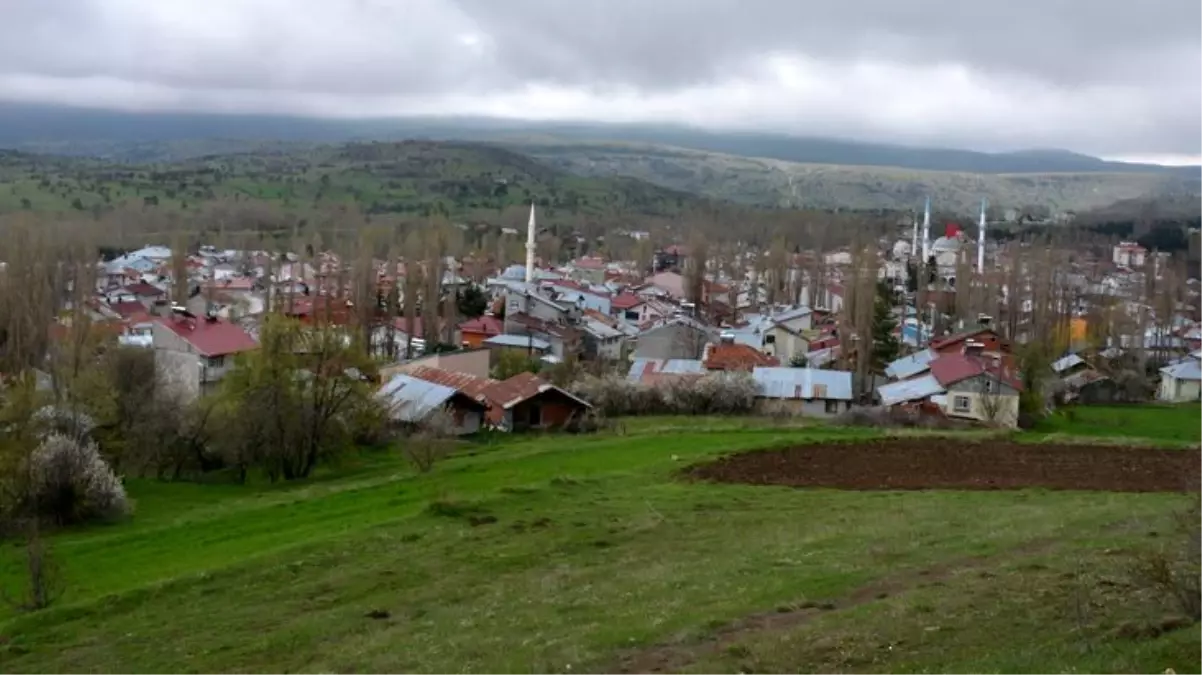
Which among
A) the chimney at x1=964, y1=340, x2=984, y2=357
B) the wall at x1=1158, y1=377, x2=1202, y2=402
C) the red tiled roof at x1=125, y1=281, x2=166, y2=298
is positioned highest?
the chimney at x1=964, y1=340, x2=984, y2=357

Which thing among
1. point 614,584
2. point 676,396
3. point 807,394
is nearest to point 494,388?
point 676,396

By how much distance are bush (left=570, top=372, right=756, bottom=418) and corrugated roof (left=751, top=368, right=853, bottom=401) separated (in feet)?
3.21

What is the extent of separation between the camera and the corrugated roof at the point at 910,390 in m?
48.5

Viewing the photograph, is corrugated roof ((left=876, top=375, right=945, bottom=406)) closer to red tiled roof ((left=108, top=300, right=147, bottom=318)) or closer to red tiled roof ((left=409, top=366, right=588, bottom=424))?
red tiled roof ((left=409, top=366, right=588, bottom=424))

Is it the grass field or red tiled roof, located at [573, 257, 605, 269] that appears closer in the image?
the grass field

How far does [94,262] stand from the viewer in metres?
79.9

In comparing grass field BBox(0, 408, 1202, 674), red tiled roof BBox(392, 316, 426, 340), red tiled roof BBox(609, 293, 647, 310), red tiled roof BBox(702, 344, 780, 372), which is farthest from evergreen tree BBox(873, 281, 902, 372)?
grass field BBox(0, 408, 1202, 674)

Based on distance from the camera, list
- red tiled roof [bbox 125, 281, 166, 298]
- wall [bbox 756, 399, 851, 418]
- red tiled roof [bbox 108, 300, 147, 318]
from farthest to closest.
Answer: red tiled roof [bbox 125, 281, 166, 298], red tiled roof [bbox 108, 300, 147, 318], wall [bbox 756, 399, 851, 418]

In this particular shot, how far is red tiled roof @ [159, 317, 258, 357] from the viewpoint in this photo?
52.2m

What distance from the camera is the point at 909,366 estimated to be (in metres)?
56.7

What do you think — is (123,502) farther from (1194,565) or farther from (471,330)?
(471,330)

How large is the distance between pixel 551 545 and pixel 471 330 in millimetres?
52834

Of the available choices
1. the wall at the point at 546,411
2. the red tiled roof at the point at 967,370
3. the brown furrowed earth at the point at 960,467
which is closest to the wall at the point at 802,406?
the red tiled roof at the point at 967,370

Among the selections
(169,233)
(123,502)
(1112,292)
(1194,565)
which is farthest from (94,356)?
(169,233)
